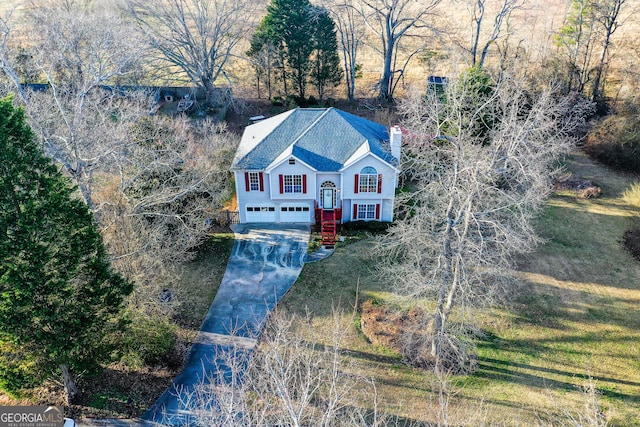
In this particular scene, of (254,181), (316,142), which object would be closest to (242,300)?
(254,181)

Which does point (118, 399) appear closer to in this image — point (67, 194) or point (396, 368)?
point (67, 194)

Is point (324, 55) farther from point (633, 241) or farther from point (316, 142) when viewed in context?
point (633, 241)

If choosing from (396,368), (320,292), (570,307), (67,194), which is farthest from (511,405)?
(67,194)

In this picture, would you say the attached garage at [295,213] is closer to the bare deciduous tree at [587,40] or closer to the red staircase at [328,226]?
the red staircase at [328,226]

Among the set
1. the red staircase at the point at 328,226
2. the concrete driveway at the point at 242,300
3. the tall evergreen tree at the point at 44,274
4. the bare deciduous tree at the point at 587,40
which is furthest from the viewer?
the bare deciduous tree at the point at 587,40

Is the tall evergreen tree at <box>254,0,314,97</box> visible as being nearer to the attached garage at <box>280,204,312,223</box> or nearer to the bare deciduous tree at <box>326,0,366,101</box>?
the bare deciduous tree at <box>326,0,366,101</box>

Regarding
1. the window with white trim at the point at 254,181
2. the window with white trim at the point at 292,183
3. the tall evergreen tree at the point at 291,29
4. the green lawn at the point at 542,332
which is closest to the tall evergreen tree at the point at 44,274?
the green lawn at the point at 542,332

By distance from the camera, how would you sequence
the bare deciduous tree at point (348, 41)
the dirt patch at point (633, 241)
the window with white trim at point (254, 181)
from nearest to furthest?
1. the dirt patch at point (633, 241)
2. the window with white trim at point (254, 181)
3. the bare deciduous tree at point (348, 41)
